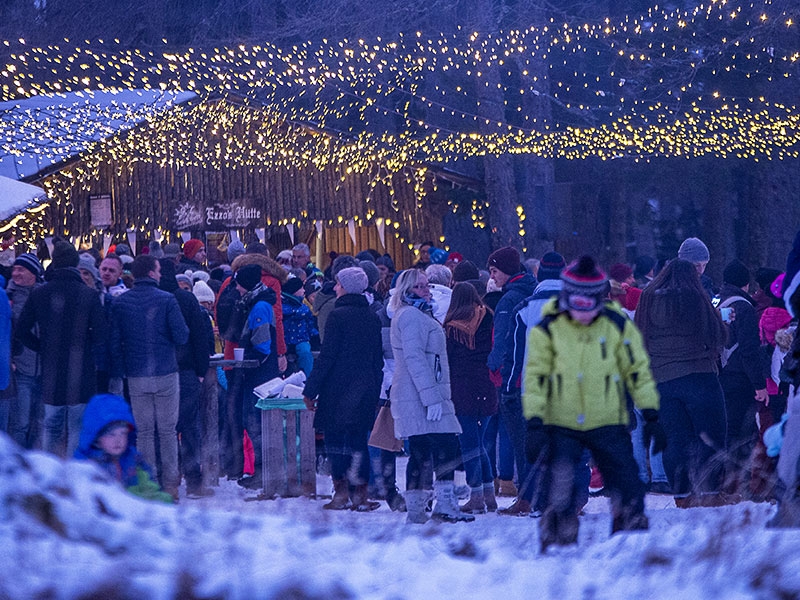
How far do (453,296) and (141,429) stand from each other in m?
2.76

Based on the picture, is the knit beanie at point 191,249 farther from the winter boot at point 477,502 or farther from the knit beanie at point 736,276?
the knit beanie at point 736,276

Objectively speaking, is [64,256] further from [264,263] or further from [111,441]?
[111,441]

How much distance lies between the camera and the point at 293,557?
4.71m

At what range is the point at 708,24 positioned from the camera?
2764 cm

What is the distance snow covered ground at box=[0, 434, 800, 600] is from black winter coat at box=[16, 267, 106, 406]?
4.26 m

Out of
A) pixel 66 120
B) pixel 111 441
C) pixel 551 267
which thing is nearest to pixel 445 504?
pixel 551 267

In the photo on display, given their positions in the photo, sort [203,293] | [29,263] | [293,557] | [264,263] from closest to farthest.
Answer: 1. [293,557]
2. [29,263]
3. [264,263]
4. [203,293]

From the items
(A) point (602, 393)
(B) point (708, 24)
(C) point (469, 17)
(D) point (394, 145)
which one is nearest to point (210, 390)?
(A) point (602, 393)

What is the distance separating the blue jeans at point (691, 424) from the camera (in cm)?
879

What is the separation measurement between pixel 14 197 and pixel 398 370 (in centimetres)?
522

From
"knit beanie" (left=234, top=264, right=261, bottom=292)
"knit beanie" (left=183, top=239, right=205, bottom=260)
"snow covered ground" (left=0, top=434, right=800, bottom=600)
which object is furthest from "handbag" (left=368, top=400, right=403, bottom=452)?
"knit beanie" (left=183, top=239, right=205, bottom=260)

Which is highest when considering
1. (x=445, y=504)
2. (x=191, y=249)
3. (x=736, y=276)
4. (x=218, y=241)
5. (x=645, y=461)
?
(x=218, y=241)

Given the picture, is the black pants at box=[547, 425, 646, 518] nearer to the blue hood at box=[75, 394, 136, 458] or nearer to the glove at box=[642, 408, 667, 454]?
the glove at box=[642, 408, 667, 454]

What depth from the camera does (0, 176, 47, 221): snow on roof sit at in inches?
470
